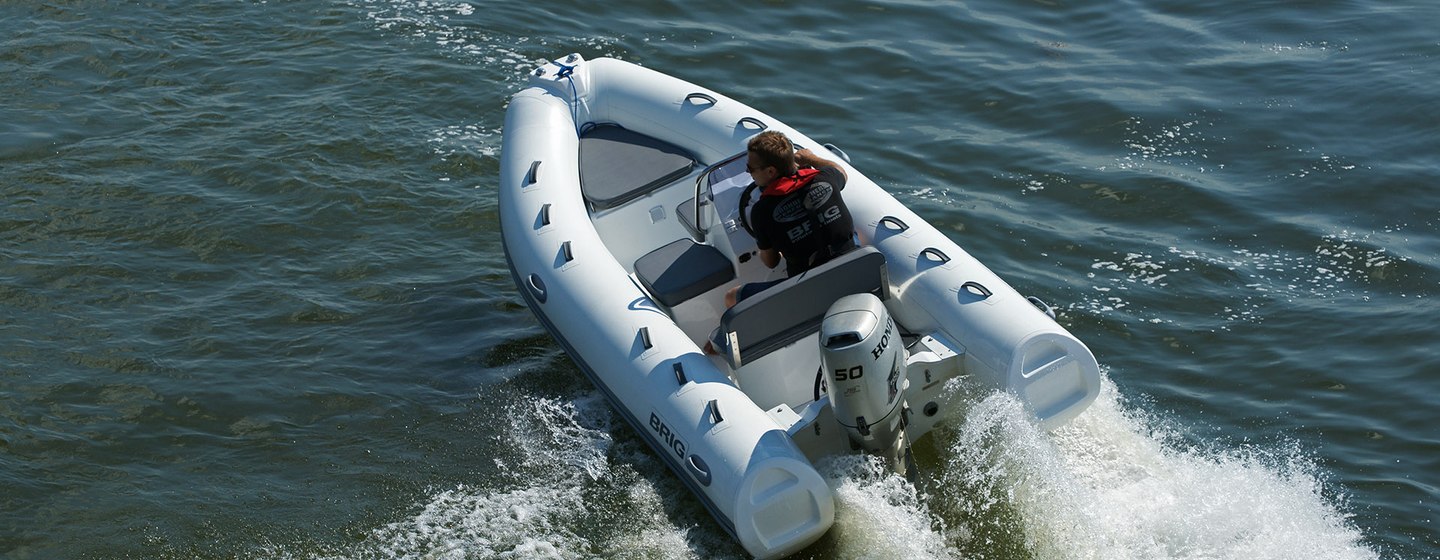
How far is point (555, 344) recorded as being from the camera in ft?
23.8

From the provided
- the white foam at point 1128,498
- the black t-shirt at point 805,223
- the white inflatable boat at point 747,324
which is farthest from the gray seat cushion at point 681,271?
the white foam at point 1128,498

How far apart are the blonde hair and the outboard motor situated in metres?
0.78

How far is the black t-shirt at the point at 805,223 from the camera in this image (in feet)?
19.3

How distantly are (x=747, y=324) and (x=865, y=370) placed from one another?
2.59ft

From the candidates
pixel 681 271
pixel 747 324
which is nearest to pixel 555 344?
pixel 681 271

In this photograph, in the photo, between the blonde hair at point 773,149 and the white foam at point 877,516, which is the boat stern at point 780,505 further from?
the blonde hair at point 773,149

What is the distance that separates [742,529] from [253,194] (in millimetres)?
4762

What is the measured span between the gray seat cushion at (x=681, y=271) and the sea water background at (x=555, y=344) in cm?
68

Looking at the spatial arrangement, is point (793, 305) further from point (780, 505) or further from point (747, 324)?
point (780, 505)

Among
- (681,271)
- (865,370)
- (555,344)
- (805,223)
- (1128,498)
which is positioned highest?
(805,223)

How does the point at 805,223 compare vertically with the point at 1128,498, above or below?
above

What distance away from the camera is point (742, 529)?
5164 millimetres

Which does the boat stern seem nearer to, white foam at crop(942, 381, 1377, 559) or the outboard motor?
the outboard motor

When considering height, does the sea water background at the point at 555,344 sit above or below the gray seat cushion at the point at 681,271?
below
